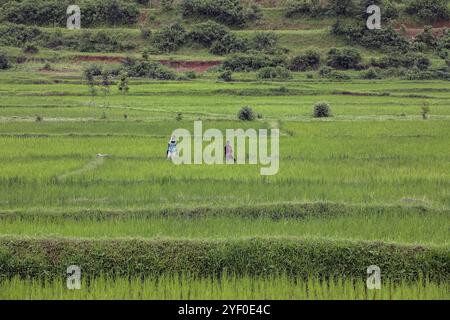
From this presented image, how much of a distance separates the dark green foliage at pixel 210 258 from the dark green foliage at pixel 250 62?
27.2 meters

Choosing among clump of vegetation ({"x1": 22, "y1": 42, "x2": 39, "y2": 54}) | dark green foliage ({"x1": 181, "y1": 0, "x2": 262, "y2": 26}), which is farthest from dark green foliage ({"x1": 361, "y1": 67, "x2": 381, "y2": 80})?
clump of vegetation ({"x1": 22, "y1": 42, "x2": 39, "y2": 54})

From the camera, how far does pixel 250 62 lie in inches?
1315

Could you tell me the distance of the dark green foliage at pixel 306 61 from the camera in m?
33.7

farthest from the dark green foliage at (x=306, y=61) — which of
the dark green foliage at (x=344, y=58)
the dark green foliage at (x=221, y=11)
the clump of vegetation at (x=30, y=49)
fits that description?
the clump of vegetation at (x=30, y=49)

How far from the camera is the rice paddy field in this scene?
5.79 m

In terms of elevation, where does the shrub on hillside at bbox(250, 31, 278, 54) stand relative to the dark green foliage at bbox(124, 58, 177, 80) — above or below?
above

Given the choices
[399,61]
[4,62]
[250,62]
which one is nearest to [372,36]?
[399,61]

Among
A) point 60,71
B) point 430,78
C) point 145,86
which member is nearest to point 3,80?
point 60,71

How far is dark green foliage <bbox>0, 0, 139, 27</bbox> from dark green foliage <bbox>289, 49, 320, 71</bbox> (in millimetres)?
12382

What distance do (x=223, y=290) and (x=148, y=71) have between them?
27.2 metres

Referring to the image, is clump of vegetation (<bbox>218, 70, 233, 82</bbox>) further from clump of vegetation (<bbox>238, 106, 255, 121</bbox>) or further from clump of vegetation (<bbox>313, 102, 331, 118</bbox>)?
clump of vegetation (<bbox>238, 106, 255, 121</bbox>)

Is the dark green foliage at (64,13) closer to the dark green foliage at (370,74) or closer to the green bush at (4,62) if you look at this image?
the green bush at (4,62)

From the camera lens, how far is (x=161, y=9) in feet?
137
